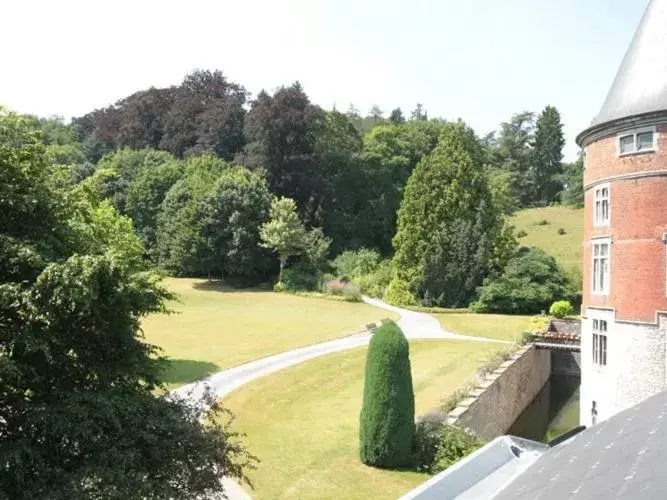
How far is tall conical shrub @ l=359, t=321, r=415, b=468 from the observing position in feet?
44.9

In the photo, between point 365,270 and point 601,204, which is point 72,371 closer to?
point 601,204

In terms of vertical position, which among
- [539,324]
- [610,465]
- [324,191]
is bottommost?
[539,324]

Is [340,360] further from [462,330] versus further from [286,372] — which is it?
[462,330]

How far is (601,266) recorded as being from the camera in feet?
58.2

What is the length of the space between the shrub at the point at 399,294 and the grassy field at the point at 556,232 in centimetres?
1148

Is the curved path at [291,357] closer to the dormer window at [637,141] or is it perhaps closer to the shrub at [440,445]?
the shrub at [440,445]

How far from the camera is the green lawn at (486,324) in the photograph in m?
33.2

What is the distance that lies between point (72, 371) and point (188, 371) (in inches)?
605

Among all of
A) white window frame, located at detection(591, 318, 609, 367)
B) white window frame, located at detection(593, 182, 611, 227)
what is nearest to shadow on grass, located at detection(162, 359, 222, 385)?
white window frame, located at detection(591, 318, 609, 367)

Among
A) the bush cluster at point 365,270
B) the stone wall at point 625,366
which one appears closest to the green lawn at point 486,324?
the bush cluster at point 365,270

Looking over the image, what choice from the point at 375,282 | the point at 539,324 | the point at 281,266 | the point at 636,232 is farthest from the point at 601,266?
the point at 281,266

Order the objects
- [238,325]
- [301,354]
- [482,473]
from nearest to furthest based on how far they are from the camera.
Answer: [482,473] < [301,354] < [238,325]

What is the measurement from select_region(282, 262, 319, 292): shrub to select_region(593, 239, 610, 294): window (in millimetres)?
29491

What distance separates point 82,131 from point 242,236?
58.2 m
